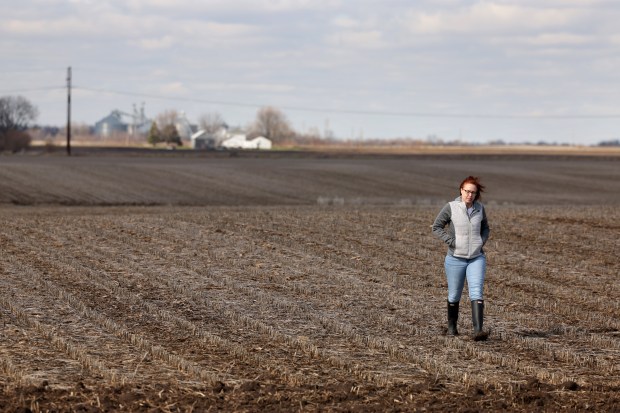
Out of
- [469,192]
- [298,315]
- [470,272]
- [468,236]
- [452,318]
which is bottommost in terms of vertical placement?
[298,315]

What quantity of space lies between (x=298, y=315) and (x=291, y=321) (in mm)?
548

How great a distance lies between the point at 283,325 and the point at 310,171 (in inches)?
1902

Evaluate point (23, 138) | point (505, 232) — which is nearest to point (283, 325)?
point (505, 232)

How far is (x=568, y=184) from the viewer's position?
59656 mm

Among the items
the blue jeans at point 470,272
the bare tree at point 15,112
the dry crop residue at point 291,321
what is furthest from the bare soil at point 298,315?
the bare tree at point 15,112

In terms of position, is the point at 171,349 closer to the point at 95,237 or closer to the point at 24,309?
the point at 24,309

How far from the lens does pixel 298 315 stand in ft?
52.9

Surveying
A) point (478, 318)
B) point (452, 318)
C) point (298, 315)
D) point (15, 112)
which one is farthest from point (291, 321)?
point (15, 112)

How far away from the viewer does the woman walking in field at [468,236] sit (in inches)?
Answer: 544

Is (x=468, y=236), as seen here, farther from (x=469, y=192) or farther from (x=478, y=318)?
(x=478, y=318)

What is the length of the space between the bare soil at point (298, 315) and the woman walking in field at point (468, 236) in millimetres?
753

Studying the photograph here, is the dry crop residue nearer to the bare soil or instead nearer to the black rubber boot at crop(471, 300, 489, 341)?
the bare soil

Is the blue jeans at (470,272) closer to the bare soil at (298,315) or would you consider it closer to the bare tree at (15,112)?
the bare soil at (298,315)

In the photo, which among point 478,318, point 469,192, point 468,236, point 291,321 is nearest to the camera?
point 469,192
